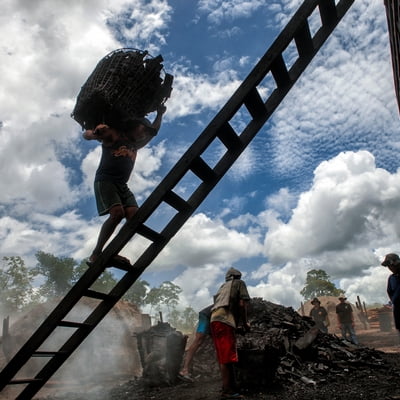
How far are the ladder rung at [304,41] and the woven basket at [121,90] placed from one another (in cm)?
141

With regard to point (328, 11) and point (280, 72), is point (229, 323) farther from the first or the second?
point (328, 11)

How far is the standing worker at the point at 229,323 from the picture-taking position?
488 centimetres

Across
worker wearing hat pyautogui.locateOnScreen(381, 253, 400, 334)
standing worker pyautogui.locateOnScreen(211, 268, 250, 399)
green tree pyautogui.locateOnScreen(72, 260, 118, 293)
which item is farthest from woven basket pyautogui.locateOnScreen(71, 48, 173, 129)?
green tree pyautogui.locateOnScreen(72, 260, 118, 293)

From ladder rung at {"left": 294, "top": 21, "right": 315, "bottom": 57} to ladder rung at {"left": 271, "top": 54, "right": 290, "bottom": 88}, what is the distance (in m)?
0.31

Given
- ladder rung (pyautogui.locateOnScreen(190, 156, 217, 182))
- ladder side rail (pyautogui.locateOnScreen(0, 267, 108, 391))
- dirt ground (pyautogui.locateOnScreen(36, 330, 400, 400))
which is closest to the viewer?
ladder side rail (pyautogui.locateOnScreen(0, 267, 108, 391))

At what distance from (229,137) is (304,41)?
119 cm

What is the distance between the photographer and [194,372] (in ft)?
30.3

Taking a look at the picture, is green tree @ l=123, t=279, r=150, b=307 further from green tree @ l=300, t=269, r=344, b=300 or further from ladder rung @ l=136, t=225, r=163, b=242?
ladder rung @ l=136, t=225, r=163, b=242

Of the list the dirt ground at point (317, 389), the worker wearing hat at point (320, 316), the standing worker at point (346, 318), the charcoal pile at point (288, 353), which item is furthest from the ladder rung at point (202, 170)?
the worker wearing hat at point (320, 316)

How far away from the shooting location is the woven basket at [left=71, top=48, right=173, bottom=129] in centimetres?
350

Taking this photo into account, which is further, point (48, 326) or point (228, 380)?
point (228, 380)

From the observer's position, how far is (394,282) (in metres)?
5.43

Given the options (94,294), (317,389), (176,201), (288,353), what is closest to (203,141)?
(176,201)

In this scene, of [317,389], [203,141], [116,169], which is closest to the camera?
[203,141]
